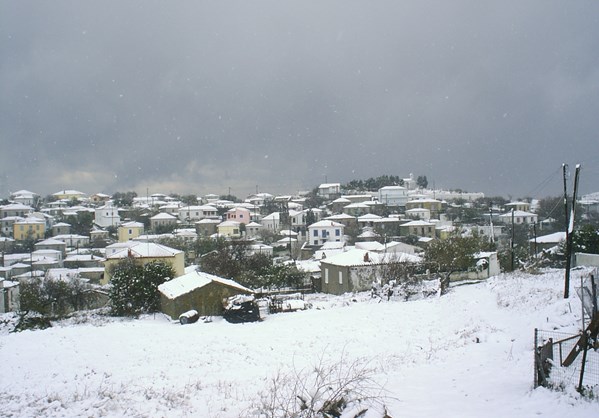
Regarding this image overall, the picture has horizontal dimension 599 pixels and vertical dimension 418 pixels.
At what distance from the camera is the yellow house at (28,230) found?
74500 millimetres

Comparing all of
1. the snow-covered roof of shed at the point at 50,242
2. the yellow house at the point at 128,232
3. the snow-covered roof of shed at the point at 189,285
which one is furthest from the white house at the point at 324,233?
the snow-covered roof of shed at the point at 189,285

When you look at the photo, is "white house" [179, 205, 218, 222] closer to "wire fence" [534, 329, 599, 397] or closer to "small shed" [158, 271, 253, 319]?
"small shed" [158, 271, 253, 319]

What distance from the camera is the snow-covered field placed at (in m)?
7.62

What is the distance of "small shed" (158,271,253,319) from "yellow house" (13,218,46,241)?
6555cm

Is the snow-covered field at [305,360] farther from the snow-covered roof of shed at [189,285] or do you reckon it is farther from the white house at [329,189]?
the white house at [329,189]

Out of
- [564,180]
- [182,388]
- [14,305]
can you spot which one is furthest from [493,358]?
[14,305]

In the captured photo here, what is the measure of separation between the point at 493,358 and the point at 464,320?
599 centimetres

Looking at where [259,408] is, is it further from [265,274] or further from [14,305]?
[14,305]

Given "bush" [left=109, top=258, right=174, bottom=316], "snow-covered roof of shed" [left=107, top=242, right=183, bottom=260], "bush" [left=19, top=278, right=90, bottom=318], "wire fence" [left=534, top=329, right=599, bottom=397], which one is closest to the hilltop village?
"snow-covered roof of shed" [left=107, top=242, right=183, bottom=260]

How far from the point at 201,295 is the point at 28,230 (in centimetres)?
6856

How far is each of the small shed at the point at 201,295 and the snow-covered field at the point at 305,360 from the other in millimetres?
2158

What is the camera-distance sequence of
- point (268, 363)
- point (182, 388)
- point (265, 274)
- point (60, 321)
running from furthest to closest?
point (265, 274) < point (60, 321) < point (268, 363) < point (182, 388)

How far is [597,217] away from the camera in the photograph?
7088 cm

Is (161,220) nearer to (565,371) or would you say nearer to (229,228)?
(229,228)
